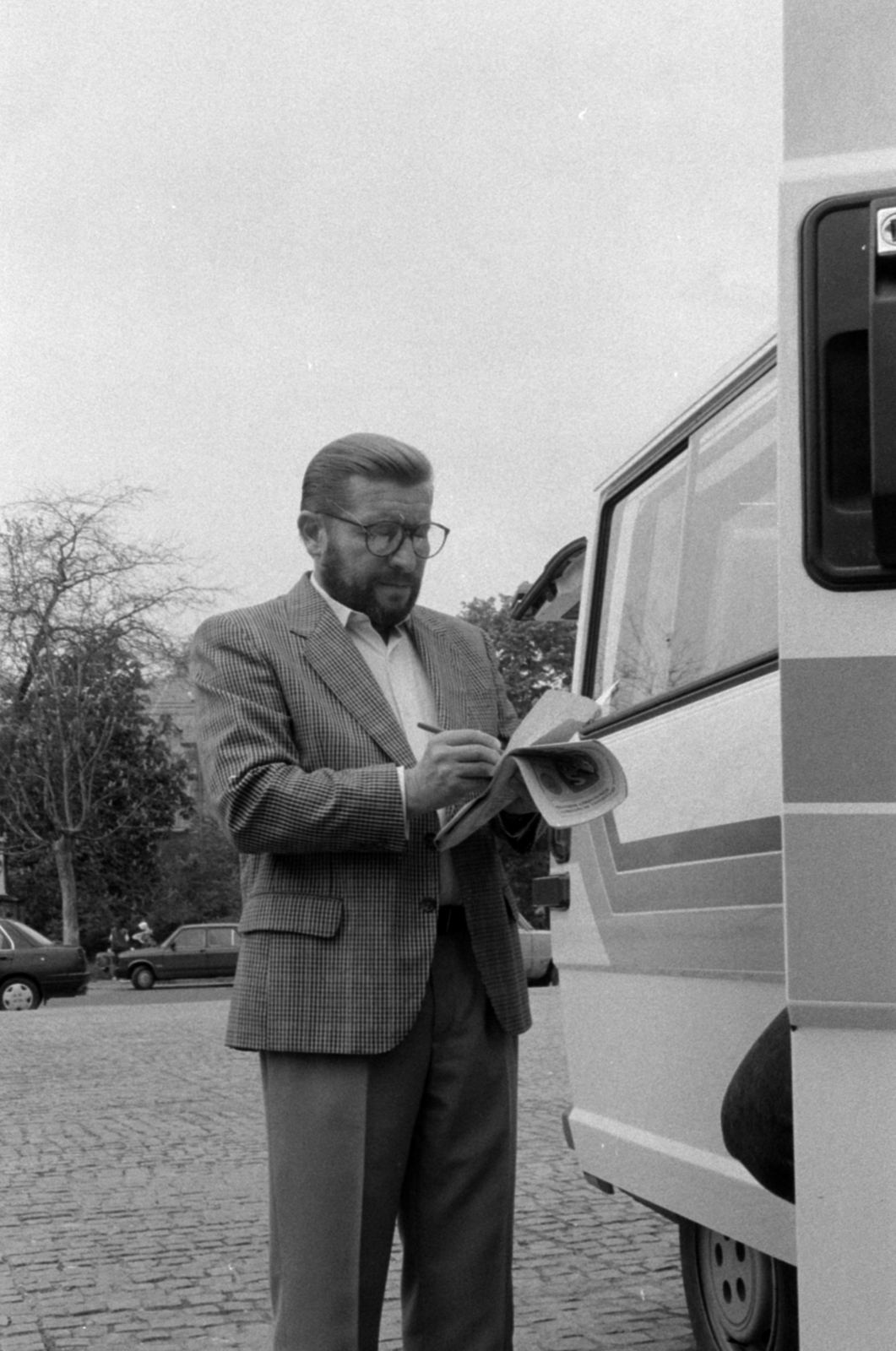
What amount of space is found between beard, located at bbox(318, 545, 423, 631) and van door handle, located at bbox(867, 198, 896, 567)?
1205mm

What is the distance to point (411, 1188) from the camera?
298 cm

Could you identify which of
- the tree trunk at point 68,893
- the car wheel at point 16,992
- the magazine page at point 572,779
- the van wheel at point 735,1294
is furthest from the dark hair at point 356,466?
the tree trunk at point 68,893

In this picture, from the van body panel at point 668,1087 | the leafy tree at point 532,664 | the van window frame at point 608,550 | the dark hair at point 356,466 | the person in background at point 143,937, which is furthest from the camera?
the person in background at point 143,937

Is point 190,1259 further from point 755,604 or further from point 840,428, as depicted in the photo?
point 840,428

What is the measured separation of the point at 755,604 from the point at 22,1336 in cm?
294

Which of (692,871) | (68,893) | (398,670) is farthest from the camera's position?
(68,893)

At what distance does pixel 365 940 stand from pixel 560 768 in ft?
1.51

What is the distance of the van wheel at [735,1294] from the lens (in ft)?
11.7

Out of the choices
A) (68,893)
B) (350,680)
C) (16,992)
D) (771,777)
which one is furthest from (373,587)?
(68,893)

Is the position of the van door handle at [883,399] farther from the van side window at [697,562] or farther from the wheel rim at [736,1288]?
the wheel rim at [736,1288]

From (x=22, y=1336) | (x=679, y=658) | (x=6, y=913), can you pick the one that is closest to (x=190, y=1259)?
(x=22, y=1336)

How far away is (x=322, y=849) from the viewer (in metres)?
2.85

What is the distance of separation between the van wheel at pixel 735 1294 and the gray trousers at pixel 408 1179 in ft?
2.55

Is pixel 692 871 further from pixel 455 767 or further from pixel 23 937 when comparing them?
pixel 23 937
